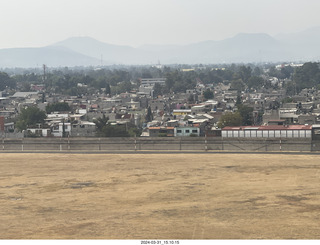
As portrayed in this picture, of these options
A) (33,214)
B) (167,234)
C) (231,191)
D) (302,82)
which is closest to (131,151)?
(231,191)

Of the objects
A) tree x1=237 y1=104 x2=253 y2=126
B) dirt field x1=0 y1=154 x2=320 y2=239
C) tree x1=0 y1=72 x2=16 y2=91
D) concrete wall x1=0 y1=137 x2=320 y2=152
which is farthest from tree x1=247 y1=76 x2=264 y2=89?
dirt field x1=0 y1=154 x2=320 y2=239

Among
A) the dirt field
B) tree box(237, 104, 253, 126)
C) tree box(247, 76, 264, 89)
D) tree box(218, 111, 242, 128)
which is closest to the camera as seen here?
the dirt field

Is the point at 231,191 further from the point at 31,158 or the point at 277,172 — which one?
the point at 31,158

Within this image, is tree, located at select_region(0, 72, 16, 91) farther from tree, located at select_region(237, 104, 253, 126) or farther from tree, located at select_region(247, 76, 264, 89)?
tree, located at select_region(237, 104, 253, 126)

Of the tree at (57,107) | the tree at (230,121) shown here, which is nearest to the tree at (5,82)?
the tree at (57,107)

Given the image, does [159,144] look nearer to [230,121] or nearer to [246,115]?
[230,121]

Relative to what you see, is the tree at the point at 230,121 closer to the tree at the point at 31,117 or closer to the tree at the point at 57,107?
the tree at the point at 31,117
